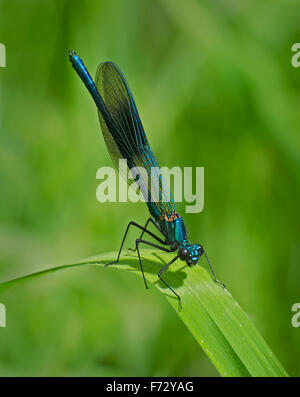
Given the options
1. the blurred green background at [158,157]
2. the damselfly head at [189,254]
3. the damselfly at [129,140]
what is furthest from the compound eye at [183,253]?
the blurred green background at [158,157]

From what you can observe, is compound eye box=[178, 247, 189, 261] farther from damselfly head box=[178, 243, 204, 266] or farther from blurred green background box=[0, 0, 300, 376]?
blurred green background box=[0, 0, 300, 376]

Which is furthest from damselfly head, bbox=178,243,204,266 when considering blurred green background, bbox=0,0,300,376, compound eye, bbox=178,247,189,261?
blurred green background, bbox=0,0,300,376

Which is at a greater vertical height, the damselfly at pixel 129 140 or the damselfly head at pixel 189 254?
the damselfly at pixel 129 140

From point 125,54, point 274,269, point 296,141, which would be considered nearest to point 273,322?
point 274,269

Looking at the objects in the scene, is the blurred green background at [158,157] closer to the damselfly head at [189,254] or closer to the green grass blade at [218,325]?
the damselfly head at [189,254]

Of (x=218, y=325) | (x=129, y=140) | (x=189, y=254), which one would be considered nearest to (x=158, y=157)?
(x=129, y=140)
